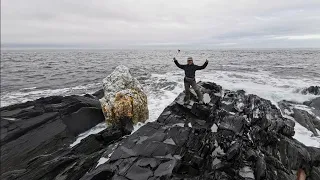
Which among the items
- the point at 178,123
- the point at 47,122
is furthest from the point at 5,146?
the point at 178,123

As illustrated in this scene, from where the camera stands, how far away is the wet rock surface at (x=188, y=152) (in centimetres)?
763

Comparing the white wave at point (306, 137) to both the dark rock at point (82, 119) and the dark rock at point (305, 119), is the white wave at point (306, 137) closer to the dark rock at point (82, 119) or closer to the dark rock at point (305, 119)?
the dark rock at point (305, 119)

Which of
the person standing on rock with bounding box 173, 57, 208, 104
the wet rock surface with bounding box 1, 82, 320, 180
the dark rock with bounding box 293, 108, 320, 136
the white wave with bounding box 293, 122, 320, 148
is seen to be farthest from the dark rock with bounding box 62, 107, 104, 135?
the dark rock with bounding box 293, 108, 320, 136

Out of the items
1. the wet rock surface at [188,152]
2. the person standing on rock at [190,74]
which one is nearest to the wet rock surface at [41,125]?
the wet rock surface at [188,152]

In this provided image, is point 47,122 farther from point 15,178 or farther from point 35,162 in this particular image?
point 15,178

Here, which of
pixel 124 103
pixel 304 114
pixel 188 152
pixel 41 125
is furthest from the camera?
pixel 304 114

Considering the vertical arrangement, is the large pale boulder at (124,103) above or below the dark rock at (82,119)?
above

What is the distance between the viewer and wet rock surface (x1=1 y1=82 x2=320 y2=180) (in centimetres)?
763

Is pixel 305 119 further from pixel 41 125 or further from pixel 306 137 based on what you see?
pixel 41 125

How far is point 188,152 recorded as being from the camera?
862cm

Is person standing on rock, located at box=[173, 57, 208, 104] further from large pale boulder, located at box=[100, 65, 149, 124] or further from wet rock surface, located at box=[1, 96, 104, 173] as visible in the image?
wet rock surface, located at box=[1, 96, 104, 173]

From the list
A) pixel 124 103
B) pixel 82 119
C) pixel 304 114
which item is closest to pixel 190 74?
pixel 124 103

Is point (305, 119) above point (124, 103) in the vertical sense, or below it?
below

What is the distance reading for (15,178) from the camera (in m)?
8.81
